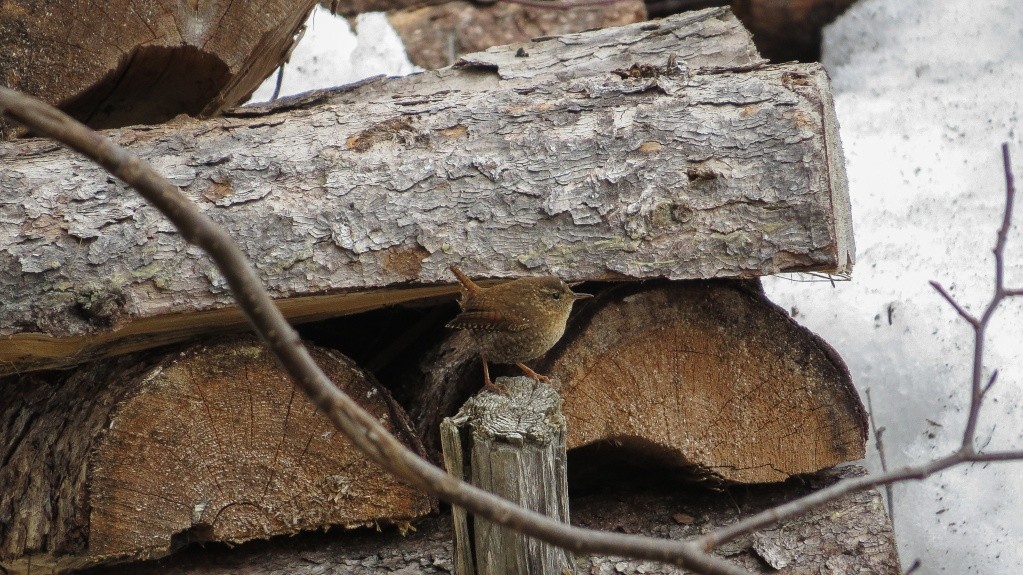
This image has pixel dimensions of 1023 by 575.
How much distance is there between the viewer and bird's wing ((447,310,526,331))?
9.20ft

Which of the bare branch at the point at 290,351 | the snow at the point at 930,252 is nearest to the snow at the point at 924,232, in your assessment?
the snow at the point at 930,252

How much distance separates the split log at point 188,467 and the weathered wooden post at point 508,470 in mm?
565

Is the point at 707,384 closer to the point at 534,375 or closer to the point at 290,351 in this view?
the point at 534,375

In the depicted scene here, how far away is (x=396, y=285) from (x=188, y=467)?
76 cm

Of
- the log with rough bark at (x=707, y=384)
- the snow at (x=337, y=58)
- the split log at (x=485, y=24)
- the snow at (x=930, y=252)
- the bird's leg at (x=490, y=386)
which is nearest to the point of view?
the bird's leg at (x=490, y=386)

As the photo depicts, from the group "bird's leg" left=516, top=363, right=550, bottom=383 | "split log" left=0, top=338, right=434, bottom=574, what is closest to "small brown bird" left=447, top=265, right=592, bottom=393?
"bird's leg" left=516, top=363, right=550, bottom=383

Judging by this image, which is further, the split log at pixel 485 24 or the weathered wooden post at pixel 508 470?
the split log at pixel 485 24

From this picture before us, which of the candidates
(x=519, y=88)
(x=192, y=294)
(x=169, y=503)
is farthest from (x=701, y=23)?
(x=169, y=503)

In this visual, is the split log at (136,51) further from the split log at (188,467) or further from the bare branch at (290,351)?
the bare branch at (290,351)

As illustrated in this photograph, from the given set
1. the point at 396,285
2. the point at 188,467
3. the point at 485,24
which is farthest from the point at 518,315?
the point at 485,24

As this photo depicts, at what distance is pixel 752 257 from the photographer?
2.74m

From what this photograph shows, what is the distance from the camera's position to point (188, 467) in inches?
107

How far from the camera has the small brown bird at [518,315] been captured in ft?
9.04

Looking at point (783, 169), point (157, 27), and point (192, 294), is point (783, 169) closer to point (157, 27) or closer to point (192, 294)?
point (192, 294)
